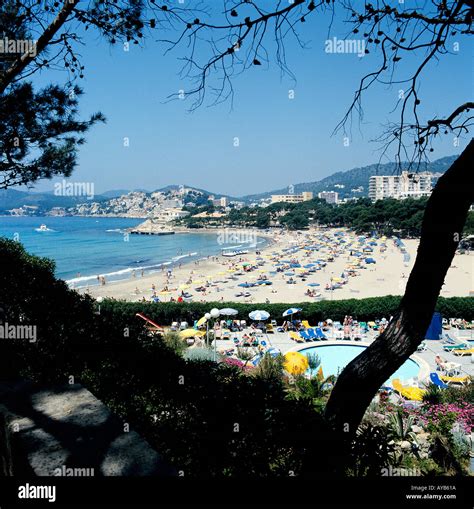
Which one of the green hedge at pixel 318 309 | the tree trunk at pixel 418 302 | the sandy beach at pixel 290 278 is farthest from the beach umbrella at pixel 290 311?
the tree trunk at pixel 418 302

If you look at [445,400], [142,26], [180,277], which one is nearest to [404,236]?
[180,277]

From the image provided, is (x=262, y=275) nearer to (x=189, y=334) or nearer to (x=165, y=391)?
(x=189, y=334)

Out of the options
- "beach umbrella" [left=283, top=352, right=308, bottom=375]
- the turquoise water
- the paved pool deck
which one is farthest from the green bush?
the paved pool deck

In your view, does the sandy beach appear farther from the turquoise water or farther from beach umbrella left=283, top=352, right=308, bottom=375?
beach umbrella left=283, top=352, right=308, bottom=375

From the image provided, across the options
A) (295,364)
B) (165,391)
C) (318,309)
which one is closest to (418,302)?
(165,391)

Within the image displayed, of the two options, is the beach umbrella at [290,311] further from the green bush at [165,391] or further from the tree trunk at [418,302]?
the tree trunk at [418,302]

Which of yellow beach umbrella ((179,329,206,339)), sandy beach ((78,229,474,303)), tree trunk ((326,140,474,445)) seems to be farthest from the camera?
sandy beach ((78,229,474,303))
